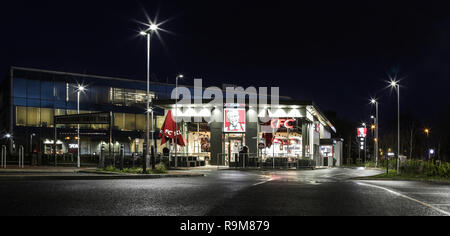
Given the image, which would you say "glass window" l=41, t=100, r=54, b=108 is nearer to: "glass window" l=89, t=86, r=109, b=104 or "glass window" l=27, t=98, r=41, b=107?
"glass window" l=27, t=98, r=41, b=107

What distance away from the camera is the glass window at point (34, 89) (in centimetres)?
6700

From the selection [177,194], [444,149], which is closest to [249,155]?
[177,194]

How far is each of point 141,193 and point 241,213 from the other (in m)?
5.20

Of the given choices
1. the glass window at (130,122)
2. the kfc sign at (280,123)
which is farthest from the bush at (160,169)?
the glass window at (130,122)

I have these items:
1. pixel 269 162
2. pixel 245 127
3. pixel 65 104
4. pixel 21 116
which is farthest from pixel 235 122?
pixel 21 116

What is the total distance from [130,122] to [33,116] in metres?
16.2

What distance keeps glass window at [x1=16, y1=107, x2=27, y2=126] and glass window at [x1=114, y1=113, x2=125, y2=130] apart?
14562mm

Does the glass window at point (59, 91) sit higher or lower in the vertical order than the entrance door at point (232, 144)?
higher

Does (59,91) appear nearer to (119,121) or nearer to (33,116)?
(33,116)

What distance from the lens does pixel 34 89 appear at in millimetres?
67562

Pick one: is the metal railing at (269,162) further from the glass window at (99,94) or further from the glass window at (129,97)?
the glass window at (129,97)

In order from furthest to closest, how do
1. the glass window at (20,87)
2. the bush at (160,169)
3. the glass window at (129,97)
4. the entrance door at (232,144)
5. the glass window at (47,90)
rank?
1. the glass window at (129,97)
2. the glass window at (47,90)
3. the glass window at (20,87)
4. the entrance door at (232,144)
5. the bush at (160,169)

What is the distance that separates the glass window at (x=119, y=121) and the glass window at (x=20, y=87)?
15022mm
